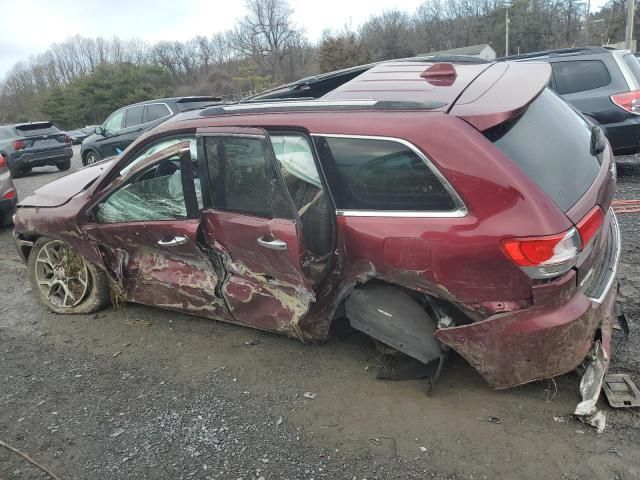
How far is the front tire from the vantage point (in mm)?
4031

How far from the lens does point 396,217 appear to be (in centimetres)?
258

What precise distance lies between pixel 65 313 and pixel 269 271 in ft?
7.16

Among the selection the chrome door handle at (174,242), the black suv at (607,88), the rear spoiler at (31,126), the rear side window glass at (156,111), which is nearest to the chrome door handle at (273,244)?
the chrome door handle at (174,242)

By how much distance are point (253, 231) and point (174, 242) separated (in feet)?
2.28

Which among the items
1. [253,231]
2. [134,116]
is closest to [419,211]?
[253,231]

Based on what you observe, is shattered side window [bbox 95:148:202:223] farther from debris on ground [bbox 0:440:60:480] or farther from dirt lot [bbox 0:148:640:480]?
debris on ground [bbox 0:440:60:480]

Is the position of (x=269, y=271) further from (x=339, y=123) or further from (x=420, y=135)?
(x=420, y=135)

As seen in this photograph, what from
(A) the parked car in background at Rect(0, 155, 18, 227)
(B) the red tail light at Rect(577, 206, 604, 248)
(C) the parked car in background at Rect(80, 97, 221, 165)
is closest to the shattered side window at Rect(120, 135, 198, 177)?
(B) the red tail light at Rect(577, 206, 604, 248)

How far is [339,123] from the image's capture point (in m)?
2.72

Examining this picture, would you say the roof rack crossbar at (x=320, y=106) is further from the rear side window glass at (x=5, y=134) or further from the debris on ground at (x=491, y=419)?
the rear side window glass at (x=5, y=134)

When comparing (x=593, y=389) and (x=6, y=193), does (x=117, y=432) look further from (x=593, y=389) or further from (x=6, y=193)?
(x=6, y=193)

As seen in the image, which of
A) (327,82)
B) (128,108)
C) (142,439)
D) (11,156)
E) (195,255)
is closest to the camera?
(142,439)

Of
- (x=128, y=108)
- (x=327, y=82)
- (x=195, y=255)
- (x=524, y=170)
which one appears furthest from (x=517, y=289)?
(x=128, y=108)

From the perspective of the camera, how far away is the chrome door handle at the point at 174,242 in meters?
3.31
